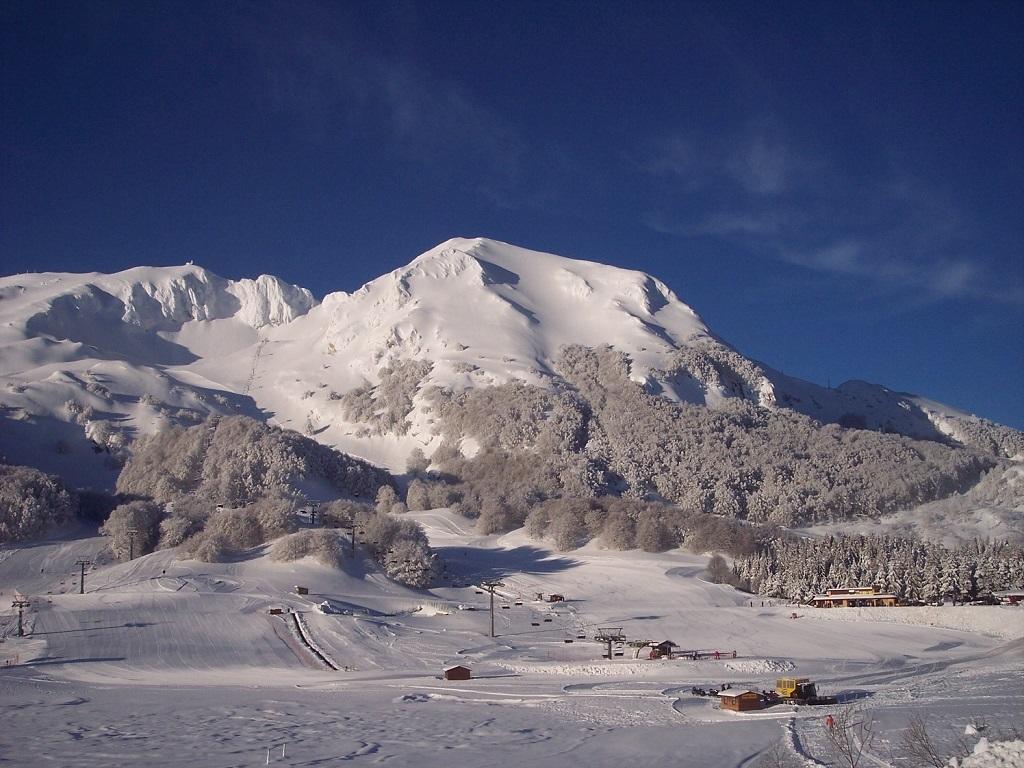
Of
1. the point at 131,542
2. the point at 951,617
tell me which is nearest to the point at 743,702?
the point at 951,617

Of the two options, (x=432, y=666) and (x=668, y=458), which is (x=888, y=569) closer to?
(x=432, y=666)

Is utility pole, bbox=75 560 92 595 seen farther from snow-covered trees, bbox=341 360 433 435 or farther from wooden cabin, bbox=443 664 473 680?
snow-covered trees, bbox=341 360 433 435

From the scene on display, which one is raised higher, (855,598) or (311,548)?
(311,548)

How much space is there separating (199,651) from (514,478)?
66.6 m

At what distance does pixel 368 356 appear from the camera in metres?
149

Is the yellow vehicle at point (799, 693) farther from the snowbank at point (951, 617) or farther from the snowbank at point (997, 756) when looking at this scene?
the snowbank at point (951, 617)

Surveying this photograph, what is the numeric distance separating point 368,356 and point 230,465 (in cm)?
5766

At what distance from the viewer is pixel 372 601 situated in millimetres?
61062

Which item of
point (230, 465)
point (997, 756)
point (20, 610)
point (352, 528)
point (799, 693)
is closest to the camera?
point (997, 756)

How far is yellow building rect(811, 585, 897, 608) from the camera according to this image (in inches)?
2416

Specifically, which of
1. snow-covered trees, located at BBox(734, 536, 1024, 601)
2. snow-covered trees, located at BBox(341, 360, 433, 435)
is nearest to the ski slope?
snow-covered trees, located at BBox(734, 536, 1024, 601)

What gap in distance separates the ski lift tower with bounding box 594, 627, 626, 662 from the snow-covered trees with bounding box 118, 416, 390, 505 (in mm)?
46619

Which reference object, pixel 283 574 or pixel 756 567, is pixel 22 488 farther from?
pixel 756 567

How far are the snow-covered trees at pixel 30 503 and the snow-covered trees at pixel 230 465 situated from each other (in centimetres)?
995
